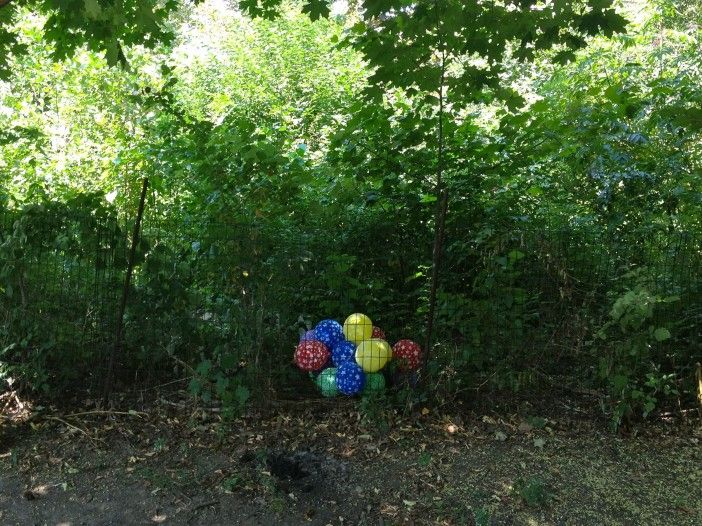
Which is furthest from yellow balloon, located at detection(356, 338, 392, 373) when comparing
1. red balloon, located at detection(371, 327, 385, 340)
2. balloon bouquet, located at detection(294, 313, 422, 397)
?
red balloon, located at detection(371, 327, 385, 340)

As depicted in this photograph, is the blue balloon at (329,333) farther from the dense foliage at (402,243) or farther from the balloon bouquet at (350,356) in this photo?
the dense foliage at (402,243)

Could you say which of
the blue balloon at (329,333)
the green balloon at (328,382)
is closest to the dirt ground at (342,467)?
the green balloon at (328,382)

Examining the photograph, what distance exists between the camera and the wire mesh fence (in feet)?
15.1

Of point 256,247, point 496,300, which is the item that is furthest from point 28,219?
point 496,300

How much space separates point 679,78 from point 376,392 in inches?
145

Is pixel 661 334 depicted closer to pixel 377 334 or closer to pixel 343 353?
pixel 377 334

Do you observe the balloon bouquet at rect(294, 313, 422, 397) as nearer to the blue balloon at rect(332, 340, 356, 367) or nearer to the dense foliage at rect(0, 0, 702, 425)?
the blue balloon at rect(332, 340, 356, 367)

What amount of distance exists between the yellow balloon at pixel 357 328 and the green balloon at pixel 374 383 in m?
0.28

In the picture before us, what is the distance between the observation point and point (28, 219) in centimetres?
450

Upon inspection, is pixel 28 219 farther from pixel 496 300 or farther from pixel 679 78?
pixel 679 78

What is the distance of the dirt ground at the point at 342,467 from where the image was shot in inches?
140

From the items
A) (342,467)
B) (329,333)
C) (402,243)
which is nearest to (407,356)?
(329,333)

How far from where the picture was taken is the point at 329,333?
4.89 metres

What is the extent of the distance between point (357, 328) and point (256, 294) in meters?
0.82
